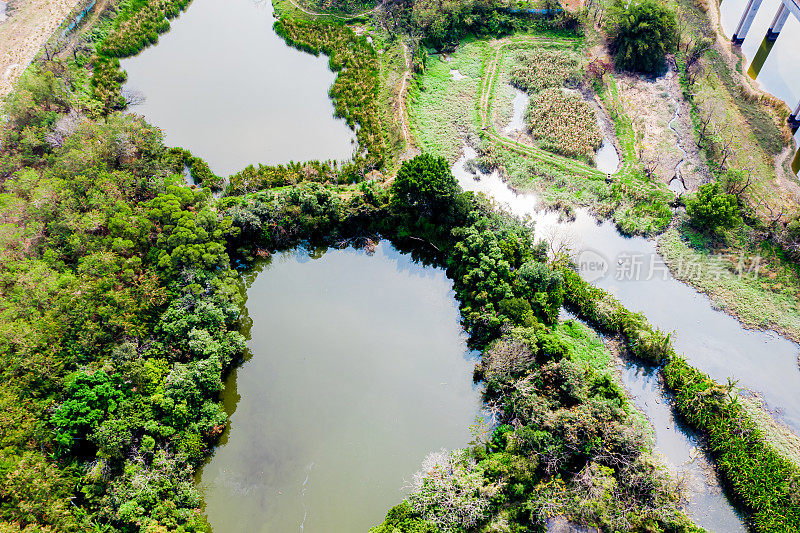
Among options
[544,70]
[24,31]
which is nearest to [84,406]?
[544,70]

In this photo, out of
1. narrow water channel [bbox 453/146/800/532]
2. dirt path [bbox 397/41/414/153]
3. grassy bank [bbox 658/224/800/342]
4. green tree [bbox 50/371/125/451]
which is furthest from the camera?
dirt path [bbox 397/41/414/153]

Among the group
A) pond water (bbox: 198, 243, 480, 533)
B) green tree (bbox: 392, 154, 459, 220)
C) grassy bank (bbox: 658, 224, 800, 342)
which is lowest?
pond water (bbox: 198, 243, 480, 533)

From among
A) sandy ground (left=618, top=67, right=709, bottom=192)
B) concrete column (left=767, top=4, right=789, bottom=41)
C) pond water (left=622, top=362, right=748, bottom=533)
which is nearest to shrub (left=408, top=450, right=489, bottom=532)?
pond water (left=622, top=362, right=748, bottom=533)

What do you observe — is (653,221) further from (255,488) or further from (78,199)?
(78,199)

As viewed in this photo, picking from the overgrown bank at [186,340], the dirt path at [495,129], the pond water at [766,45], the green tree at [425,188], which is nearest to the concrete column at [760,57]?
the pond water at [766,45]

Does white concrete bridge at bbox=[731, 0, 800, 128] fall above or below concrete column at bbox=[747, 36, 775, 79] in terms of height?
above

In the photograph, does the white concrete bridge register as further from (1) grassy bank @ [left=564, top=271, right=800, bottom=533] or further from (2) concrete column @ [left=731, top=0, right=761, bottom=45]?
(1) grassy bank @ [left=564, top=271, right=800, bottom=533]

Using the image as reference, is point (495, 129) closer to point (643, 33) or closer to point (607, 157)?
point (607, 157)

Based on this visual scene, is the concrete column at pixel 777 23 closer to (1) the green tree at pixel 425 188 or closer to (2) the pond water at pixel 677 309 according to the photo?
(2) the pond water at pixel 677 309
